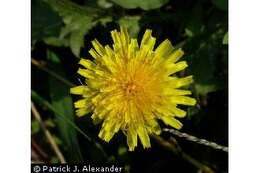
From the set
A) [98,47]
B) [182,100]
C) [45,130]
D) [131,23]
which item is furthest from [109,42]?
[45,130]

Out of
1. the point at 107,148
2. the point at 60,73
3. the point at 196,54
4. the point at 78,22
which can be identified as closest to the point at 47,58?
the point at 60,73

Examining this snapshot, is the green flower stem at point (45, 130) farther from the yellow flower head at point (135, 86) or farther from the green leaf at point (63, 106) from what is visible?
the yellow flower head at point (135, 86)

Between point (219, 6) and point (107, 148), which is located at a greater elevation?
point (219, 6)

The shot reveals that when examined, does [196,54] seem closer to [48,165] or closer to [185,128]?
[185,128]

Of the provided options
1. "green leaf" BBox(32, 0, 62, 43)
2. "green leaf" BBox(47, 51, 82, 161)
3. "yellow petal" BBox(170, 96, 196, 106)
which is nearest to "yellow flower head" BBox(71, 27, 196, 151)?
"yellow petal" BBox(170, 96, 196, 106)

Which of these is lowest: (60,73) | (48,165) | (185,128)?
(48,165)

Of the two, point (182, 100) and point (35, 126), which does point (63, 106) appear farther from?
point (182, 100)
